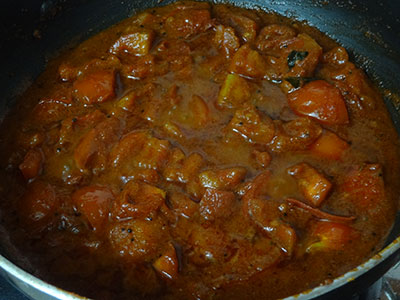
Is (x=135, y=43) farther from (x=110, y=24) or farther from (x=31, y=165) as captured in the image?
(x=31, y=165)

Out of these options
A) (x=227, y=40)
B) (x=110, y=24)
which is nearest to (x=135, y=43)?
(x=110, y=24)

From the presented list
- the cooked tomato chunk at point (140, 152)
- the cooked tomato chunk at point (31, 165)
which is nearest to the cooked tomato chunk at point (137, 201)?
the cooked tomato chunk at point (140, 152)

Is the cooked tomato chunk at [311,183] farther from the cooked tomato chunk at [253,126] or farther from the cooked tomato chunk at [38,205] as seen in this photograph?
the cooked tomato chunk at [38,205]

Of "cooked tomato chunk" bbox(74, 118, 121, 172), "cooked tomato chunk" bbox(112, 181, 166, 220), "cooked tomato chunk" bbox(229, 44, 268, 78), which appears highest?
"cooked tomato chunk" bbox(229, 44, 268, 78)

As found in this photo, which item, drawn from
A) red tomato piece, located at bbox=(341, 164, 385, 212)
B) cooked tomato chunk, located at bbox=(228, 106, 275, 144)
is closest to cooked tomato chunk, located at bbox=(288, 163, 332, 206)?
red tomato piece, located at bbox=(341, 164, 385, 212)

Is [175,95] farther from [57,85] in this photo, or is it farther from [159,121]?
[57,85]

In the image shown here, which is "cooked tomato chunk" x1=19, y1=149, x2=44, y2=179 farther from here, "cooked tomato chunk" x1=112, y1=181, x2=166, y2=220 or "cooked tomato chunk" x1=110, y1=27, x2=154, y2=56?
"cooked tomato chunk" x1=110, y1=27, x2=154, y2=56
